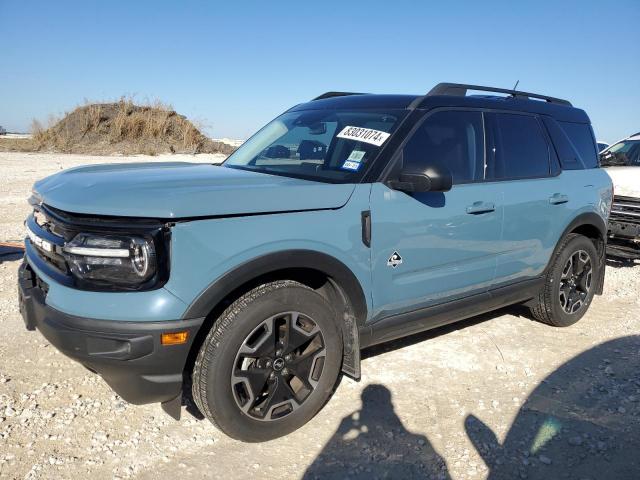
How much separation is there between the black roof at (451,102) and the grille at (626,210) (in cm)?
260

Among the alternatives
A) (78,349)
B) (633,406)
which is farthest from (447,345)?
(78,349)

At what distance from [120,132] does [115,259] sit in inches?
912

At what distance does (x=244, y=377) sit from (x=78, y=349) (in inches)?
32.4

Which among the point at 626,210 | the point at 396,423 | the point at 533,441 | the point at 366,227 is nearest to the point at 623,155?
the point at 626,210

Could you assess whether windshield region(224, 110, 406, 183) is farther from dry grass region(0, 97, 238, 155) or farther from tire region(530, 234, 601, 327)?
dry grass region(0, 97, 238, 155)

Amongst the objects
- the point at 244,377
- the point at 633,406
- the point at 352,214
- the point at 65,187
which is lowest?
the point at 633,406

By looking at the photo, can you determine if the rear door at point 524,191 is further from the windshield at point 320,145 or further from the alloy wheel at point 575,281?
the windshield at point 320,145

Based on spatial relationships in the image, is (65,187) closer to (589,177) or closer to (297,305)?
(297,305)

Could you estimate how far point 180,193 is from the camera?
2.41 meters

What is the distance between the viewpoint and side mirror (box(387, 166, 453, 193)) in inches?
114

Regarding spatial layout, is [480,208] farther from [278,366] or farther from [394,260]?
[278,366]

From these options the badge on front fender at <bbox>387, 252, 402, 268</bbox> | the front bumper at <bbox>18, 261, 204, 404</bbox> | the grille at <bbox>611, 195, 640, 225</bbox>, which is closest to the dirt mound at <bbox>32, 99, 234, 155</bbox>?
the grille at <bbox>611, 195, 640, 225</bbox>

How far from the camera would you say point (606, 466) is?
2.71 metres

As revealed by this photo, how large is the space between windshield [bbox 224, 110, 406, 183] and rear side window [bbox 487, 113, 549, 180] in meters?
0.94
